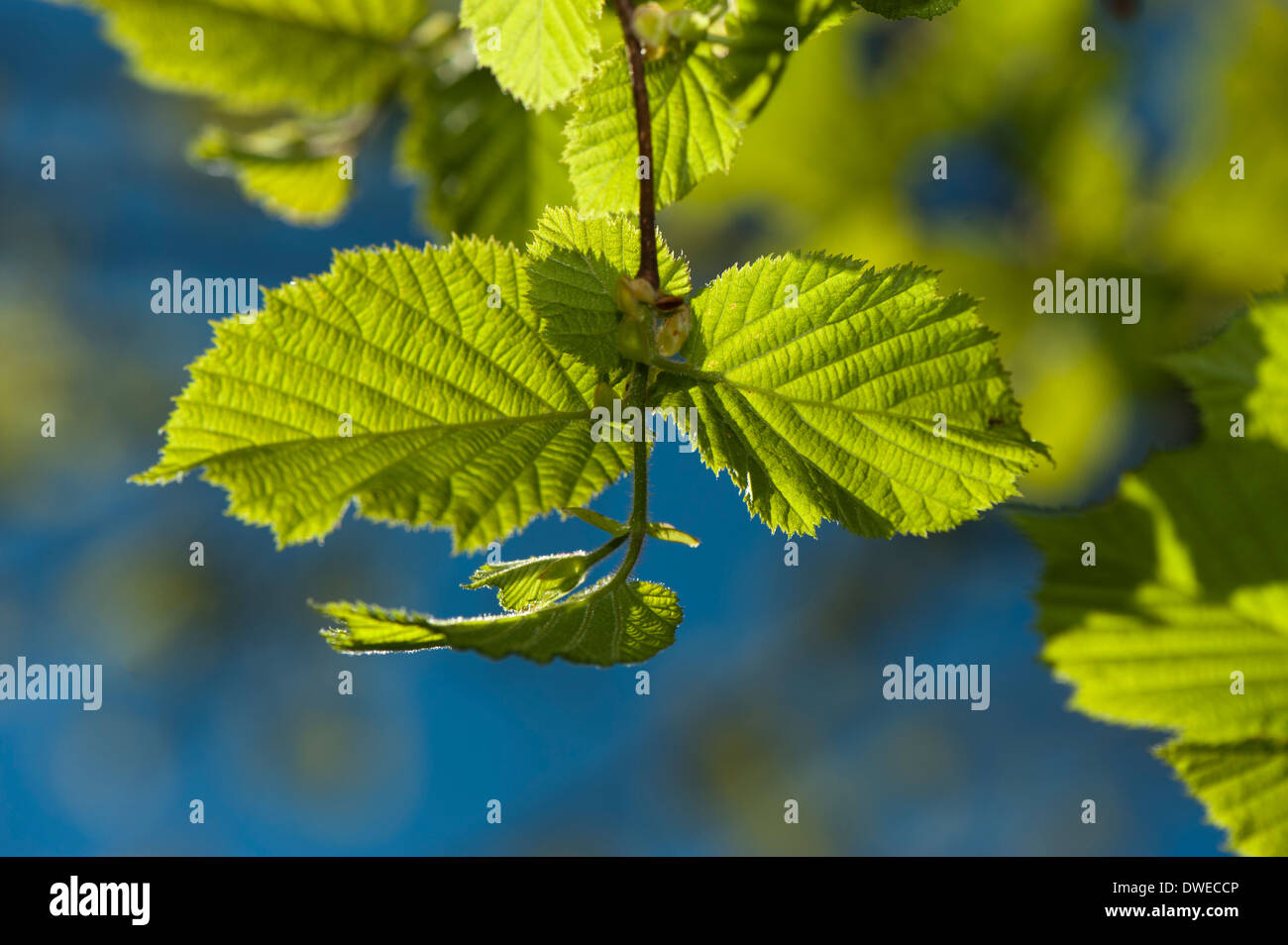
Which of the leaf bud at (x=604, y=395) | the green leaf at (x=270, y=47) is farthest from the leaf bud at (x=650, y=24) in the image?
the green leaf at (x=270, y=47)

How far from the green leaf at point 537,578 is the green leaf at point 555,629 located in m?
0.02

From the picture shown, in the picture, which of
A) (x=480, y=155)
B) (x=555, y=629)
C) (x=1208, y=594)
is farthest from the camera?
(x=480, y=155)

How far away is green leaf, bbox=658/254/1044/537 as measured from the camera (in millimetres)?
751

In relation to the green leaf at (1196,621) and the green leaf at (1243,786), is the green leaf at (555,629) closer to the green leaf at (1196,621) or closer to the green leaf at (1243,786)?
the green leaf at (1196,621)

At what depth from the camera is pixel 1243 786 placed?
2.67 feet

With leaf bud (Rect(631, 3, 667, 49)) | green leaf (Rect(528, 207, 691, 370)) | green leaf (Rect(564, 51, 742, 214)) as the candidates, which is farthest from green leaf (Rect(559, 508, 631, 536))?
leaf bud (Rect(631, 3, 667, 49))

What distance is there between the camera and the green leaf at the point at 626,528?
726 mm

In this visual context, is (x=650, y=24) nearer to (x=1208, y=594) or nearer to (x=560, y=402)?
(x=560, y=402)

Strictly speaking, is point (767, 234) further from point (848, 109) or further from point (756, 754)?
point (756, 754)

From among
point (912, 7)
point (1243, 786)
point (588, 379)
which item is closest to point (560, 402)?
point (588, 379)

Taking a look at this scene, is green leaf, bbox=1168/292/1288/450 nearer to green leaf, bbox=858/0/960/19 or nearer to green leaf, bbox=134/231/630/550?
green leaf, bbox=858/0/960/19

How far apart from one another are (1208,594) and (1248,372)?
0.17m

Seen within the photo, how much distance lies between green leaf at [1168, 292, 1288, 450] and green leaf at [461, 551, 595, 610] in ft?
1.48

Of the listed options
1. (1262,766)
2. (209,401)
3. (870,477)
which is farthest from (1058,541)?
(209,401)
